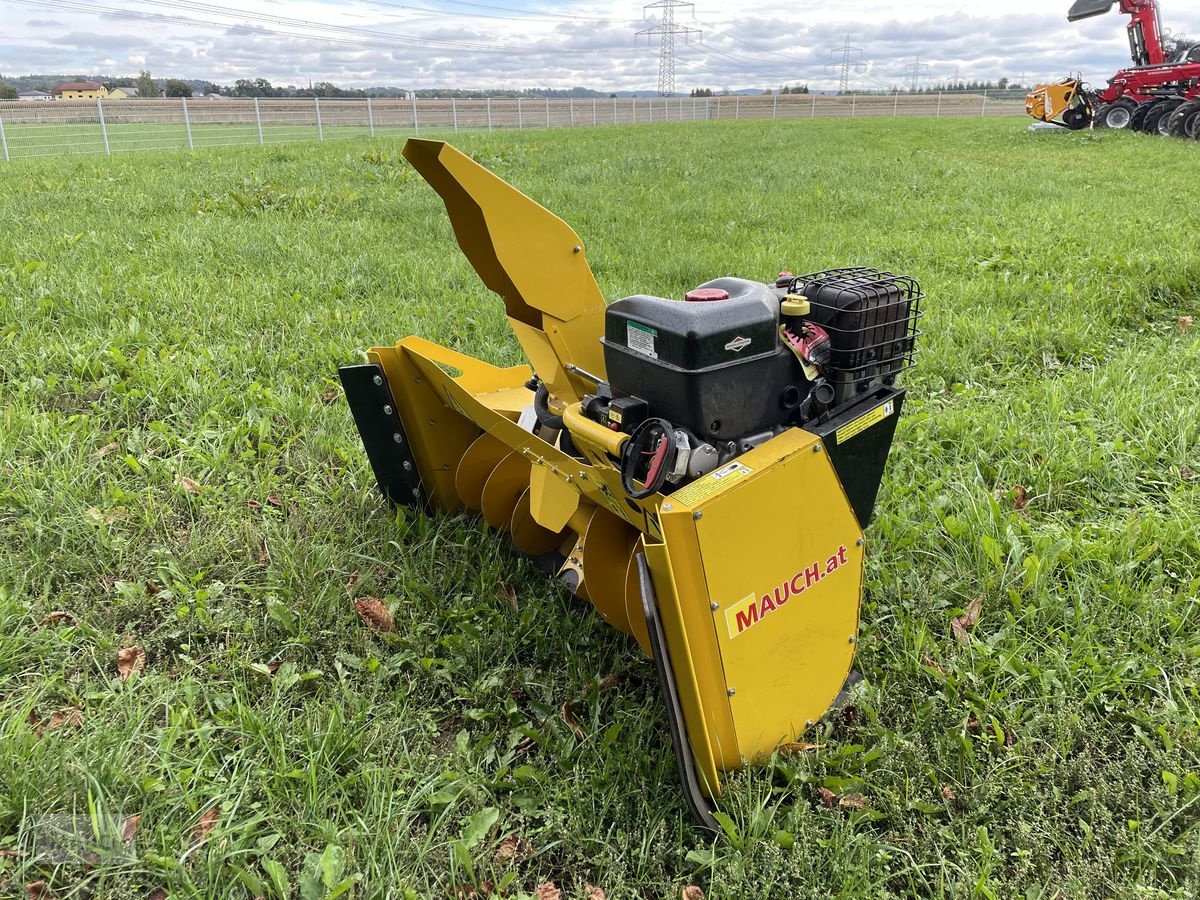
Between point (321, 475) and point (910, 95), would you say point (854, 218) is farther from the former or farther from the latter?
point (910, 95)

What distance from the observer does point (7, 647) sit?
2.34m

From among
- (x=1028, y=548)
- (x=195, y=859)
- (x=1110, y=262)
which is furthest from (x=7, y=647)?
(x=1110, y=262)

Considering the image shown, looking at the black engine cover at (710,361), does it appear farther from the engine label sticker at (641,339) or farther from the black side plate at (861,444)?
the black side plate at (861,444)

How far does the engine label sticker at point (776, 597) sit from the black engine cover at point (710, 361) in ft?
1.27

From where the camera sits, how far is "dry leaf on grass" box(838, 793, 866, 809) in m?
2.02

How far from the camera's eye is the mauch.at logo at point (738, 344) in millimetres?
1954

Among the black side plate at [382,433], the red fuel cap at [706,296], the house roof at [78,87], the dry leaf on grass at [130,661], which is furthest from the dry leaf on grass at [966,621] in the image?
the house roof at [78,87]

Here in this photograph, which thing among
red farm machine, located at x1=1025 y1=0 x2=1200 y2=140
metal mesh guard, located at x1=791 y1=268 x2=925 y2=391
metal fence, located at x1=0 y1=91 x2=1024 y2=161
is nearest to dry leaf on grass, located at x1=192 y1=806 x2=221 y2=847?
metal mesh guard, located at x1=791 y1=268 x2=925 y2=391

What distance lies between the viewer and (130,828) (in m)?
1.85

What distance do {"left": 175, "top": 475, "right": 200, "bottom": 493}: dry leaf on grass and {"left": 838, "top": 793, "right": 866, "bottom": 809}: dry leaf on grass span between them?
2633 millimetres

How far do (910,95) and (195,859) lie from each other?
52.3 meters

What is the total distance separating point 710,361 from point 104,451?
9.20ft

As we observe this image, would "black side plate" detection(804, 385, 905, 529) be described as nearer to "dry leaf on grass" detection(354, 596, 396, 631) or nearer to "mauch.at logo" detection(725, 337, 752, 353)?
"mauch.at logo" detection(725, 337, 752, 353)

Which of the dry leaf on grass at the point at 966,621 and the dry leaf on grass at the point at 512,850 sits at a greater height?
the dry leaf on grass at the point at 966,621
